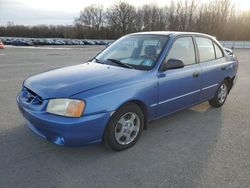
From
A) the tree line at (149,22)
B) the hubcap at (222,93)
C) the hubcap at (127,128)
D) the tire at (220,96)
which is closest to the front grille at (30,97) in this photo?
the hubcap at (127,128)

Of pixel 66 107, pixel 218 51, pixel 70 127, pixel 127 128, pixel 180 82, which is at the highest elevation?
pixel 218 51

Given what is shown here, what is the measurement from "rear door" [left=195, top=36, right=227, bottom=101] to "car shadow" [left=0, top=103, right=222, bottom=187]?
997 millimetres

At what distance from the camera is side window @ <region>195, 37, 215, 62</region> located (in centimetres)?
476

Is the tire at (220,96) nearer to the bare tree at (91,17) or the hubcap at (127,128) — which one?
the hubcap at (127,128)

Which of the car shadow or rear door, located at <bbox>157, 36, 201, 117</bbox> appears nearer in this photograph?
the car shadow

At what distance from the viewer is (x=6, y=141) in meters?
3.70

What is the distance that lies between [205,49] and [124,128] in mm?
2531

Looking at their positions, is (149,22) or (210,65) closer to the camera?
(210,65)

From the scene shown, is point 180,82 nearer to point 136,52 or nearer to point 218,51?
point 136,52

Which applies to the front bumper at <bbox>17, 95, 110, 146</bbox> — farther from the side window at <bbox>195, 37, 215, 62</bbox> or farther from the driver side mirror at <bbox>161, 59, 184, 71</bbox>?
the side window at <bbox>195, 37, 215, 62</bbox>

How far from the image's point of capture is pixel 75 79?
3455 millimetres

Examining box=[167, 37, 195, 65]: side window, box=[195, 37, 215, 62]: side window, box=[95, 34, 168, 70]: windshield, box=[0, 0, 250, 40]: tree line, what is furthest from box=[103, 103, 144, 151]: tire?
box=[0, 0, 250, 40]: tree line

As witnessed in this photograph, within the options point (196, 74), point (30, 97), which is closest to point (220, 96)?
point (196, 74)

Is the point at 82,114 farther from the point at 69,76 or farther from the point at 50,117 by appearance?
the point at 69,76
